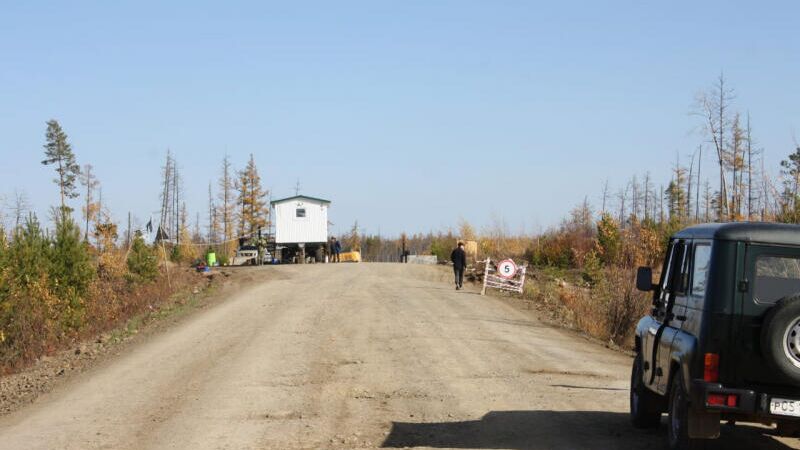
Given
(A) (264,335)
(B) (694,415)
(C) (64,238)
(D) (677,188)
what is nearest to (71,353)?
(A) (264,335)

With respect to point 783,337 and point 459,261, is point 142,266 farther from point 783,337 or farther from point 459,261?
point 783,337

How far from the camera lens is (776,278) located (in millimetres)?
7949

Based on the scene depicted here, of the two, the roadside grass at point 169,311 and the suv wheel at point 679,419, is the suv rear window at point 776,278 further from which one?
A: the roadside grass at point 169,311

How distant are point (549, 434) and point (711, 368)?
10.2 feet

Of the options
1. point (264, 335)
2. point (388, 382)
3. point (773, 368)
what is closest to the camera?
point (773, 368)

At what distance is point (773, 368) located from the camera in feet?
25.0

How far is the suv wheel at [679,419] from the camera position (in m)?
8.19

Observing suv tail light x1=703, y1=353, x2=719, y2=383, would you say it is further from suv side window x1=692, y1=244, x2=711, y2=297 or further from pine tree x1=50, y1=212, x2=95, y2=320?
pine tree x1=50, y1=212, x2=95, y2=320

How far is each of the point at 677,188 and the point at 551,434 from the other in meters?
77.1

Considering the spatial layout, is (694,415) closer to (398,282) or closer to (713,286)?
(713,286)

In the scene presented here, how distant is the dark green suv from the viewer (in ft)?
25.0

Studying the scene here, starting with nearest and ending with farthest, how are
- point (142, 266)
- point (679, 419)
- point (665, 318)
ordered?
point (679, 419)
point (665, 318)
point (142, 266)

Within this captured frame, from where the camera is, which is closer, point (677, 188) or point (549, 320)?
point (549, 320)

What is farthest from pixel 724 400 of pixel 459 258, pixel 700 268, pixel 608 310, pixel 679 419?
pixel 459 258
